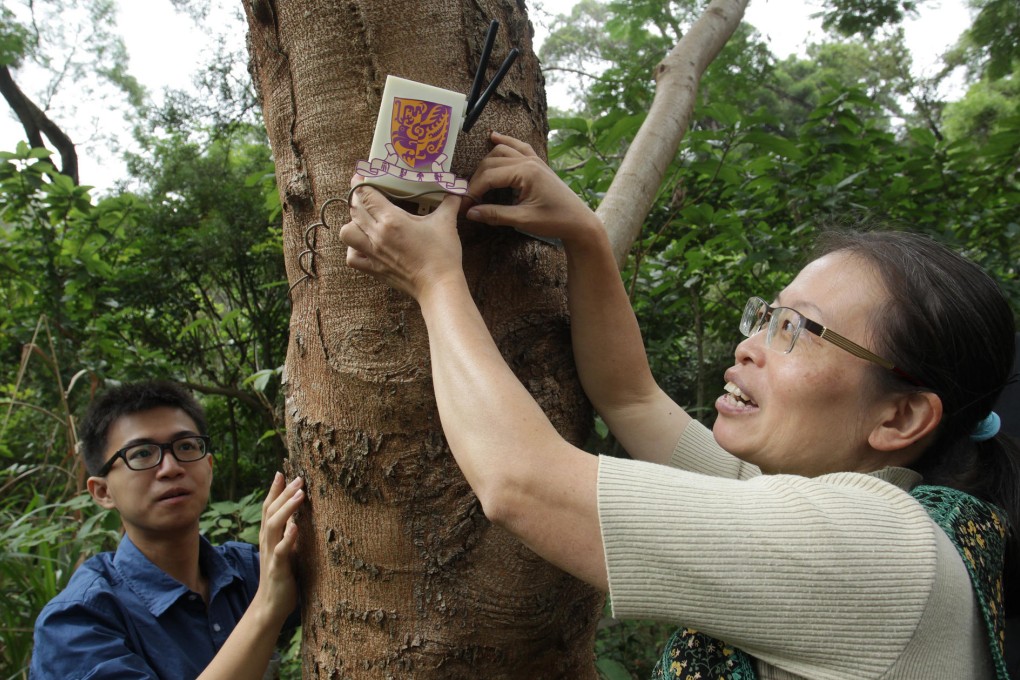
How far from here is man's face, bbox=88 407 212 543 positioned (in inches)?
70.8

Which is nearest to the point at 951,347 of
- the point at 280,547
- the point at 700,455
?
the point at 700,455

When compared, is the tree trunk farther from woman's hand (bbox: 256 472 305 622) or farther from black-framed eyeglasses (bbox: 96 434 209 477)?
black-framed eyeglasses (bbox: 96 434 209 477)

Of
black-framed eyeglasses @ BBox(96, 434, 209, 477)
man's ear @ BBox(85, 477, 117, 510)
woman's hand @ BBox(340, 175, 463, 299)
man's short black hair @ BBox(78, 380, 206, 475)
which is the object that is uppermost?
woman's hand @ BBox(340, 175, 463, 299)

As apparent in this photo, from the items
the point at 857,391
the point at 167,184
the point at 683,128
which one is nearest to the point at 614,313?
the point at 857,391

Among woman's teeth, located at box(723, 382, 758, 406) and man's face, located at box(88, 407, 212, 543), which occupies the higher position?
woman's teeth, located at box(723, 382, 758, 406)

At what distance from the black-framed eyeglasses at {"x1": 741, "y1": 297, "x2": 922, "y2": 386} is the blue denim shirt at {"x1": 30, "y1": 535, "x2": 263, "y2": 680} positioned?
4.53ft

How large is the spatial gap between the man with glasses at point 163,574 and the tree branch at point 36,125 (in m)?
7.70

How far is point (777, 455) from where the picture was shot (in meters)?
1.15

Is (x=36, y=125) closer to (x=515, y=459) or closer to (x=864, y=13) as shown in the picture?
(x=864, y=13)

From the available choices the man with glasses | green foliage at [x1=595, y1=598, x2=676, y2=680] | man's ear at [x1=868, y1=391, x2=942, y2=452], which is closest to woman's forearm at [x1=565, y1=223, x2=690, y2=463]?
man's ear at [x1=868, y1=391, x2=942, y2=452]

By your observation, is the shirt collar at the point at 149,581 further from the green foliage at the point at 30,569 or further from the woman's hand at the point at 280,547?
the green foliage at the point at 30,569

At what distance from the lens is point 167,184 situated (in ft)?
19.6

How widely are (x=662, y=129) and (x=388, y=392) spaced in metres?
1.34

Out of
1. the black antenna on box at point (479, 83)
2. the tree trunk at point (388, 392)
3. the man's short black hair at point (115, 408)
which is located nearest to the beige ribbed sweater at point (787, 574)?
the tree trunk at point (388, 392)
